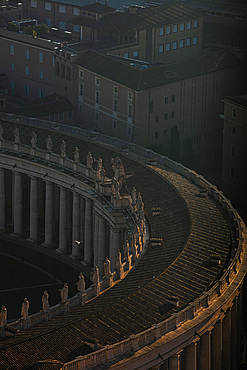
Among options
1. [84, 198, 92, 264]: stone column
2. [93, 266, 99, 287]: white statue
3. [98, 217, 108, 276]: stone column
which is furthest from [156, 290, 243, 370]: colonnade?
[84, 198, 92, 264]: stone column

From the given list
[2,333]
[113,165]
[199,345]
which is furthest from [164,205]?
[2,333]

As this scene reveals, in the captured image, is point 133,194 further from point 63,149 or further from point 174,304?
point 174,304

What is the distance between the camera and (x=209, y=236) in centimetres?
16388

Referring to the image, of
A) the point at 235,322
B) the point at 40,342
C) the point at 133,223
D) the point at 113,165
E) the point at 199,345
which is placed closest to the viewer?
the point at 40,342

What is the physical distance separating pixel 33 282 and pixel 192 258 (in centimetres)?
4000

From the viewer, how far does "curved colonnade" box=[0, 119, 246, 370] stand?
136000mm

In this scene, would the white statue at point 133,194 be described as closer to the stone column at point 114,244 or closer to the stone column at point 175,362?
the stone column at point 114,244

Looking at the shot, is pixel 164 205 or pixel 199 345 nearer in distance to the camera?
pixel 199 345

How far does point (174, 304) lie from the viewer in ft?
474

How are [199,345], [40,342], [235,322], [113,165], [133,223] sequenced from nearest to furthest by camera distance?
[40,342]
[199,345]
[235,322]
[133,223]
[113,165]

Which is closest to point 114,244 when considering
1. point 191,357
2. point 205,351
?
point 205,351

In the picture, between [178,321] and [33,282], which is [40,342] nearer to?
[178,321]

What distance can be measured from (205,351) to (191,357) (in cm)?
423

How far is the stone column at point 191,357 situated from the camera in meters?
145
